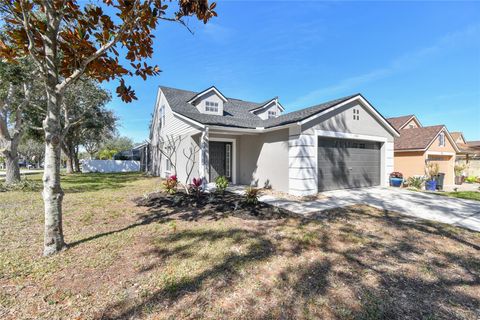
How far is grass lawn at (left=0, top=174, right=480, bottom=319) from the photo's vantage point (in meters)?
2.53

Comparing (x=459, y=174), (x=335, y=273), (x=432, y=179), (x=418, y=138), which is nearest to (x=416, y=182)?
(x=432, y=179)

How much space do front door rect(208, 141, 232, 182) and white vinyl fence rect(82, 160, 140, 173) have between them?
19.9 metres

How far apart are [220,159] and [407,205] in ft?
27.8

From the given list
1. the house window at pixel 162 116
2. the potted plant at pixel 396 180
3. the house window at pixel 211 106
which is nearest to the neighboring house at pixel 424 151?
Result: the potted plant at pixel 396 180

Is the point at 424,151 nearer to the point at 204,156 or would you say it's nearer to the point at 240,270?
the point at 204,156

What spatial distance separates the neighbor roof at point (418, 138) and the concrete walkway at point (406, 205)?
7.71 m

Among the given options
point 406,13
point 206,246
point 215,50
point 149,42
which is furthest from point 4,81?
point 406,13

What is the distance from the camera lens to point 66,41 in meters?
3.73

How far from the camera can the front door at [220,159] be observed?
39.1ft

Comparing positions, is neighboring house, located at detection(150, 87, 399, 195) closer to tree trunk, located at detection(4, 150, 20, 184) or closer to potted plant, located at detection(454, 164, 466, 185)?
tree trunk, located at detection(4, 150, 20, 184)

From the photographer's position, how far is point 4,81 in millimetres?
9898

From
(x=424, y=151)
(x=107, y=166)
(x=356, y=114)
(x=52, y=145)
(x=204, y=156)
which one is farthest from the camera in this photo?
(x=107, y=166)

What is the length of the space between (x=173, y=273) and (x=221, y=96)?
38.3ft

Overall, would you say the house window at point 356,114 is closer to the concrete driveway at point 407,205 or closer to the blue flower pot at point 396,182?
the concrete driveway at point 407,205
